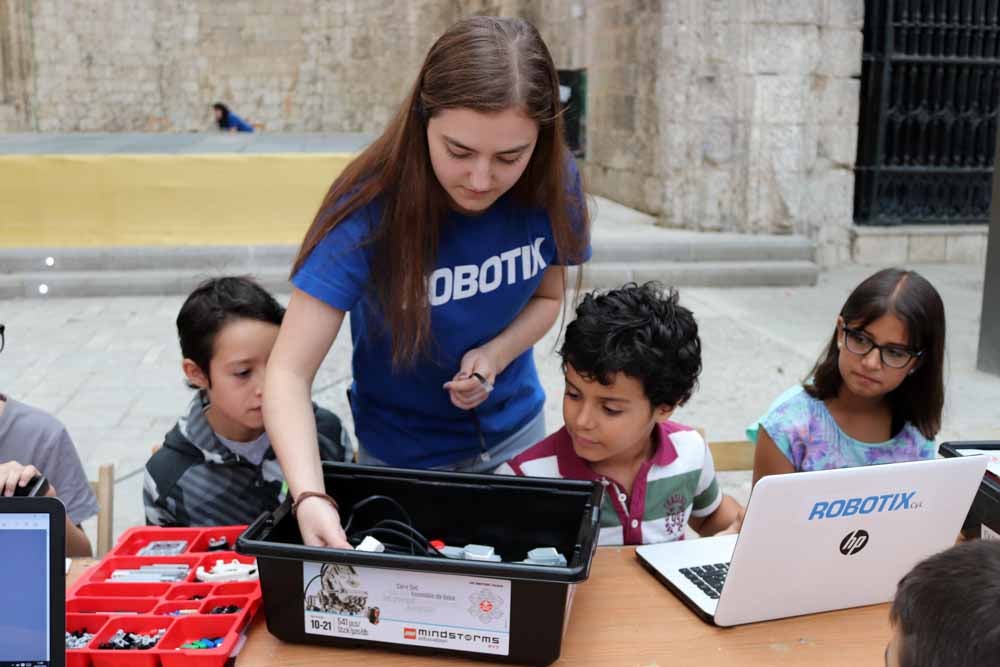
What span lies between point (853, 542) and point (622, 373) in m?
0.52

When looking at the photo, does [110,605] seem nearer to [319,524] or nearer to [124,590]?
[124,590]

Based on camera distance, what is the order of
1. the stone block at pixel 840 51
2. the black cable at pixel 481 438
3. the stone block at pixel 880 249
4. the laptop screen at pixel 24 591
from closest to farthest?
the laptop screen at pixel 24 591 → the black cable at pixel 481 438 → the stone block at pixel 840 51 → the stone block at pixel 880 249

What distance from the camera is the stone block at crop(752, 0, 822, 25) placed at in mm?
6863

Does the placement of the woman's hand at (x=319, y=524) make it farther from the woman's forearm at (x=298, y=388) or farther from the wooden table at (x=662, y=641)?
the wooden table at (x=662, y=641)

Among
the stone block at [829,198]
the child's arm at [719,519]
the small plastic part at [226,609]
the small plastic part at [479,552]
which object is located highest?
the small plastic part at [479,552]

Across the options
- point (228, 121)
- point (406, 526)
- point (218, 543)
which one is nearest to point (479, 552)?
point (406, 526)

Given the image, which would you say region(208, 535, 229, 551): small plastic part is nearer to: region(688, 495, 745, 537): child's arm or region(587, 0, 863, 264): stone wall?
region(688, 495, 745, 537): child's arm

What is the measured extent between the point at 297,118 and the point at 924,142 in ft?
36.4

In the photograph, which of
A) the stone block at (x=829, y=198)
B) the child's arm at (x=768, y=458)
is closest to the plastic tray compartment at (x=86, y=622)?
the child's arm at (x=768, y=458)

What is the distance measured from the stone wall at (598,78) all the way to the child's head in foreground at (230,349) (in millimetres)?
5697

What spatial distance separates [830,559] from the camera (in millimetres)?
1381

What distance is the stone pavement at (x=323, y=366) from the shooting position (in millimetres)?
4094

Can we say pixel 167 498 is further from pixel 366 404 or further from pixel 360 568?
pixel 360 568

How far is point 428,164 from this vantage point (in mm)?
1581
